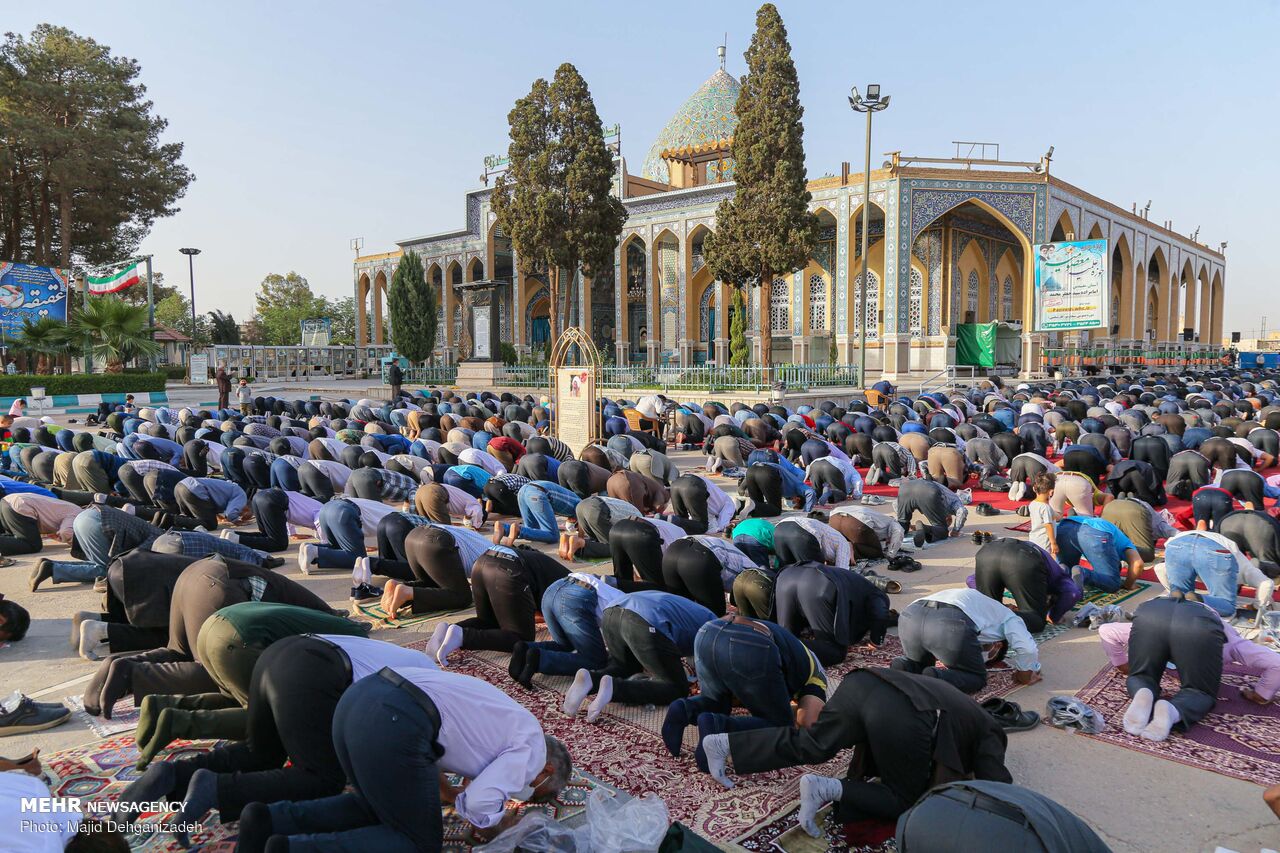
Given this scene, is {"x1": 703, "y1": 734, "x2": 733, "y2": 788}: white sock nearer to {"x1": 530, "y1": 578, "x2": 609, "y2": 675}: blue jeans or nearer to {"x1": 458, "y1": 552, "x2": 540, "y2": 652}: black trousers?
{"x1": 530, "y1": 578, "x2": 609, "y2": 675}: blue jeans

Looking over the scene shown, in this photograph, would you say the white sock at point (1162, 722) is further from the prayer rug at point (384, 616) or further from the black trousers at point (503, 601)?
the prayer rug at point (384, 616)

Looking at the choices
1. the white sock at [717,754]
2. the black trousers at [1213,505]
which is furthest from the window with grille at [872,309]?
the white sock at [717,754]

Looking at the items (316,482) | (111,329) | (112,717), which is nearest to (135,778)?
(112,717)

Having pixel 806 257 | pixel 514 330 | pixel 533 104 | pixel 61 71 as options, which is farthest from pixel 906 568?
pixel 61 71

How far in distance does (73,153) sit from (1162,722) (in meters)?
32.4

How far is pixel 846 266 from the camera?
26156 millimetres

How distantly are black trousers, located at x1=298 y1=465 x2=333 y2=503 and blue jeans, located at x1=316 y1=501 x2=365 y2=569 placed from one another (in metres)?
1.86

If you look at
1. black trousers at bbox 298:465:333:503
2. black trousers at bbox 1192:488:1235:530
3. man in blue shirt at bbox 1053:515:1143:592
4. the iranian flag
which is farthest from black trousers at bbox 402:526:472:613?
the iranian flag

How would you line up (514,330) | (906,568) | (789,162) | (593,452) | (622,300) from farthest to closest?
1. (514,330)
2. (622,300)
3. (789,162)
4. (593,452)
5. (906,568)

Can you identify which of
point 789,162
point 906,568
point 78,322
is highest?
point 789,162

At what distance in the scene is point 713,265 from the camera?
20.4 meters

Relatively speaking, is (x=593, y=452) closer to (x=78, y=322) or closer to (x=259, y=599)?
(x=259, y=599)

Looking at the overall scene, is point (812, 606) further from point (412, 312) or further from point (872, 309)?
point (412, 312)

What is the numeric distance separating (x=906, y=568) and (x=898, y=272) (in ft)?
68.4
